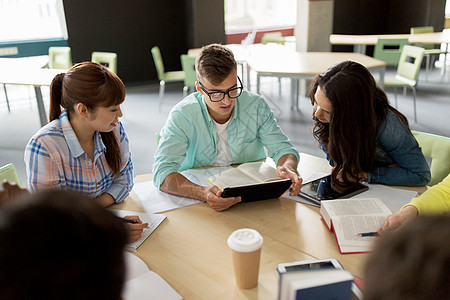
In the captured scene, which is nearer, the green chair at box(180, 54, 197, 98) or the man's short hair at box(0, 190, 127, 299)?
the man's short hair at box(0, 190, 127, 299)

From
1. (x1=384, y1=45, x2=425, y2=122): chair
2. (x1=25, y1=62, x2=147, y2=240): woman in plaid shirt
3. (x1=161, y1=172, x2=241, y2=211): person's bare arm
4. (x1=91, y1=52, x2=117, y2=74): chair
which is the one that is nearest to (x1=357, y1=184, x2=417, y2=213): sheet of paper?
(x1=161, y1=172, x2=241, y2=211): person's bare arm

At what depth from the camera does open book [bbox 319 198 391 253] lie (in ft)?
4.00

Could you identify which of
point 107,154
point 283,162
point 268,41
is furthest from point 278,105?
point 107,154

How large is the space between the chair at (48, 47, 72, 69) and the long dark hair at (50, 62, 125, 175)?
378 centimetres

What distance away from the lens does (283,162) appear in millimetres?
1836

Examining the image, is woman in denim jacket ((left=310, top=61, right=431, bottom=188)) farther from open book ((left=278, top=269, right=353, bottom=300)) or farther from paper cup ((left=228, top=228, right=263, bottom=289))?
open book ((left=278, top=269, right=353, bottom=300))

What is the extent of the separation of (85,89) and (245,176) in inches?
28.4

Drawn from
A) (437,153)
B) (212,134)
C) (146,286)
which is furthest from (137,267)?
(437,153)

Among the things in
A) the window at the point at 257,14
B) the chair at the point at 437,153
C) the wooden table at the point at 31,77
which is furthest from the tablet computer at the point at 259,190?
the window at the point at 257,14

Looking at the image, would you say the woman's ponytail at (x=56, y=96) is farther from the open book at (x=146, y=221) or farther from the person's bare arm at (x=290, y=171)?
the person's bare arm at (x=290, y=171)

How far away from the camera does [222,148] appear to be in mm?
1942

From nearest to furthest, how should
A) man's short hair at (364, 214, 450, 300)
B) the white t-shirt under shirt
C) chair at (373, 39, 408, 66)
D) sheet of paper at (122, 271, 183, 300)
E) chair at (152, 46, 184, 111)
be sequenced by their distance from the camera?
man's short hair at (364, 214, 450, 300)
sheet of paper at (122, 271, 183, 300)
the white t-shirt under shirt
chair at (152, 46, 184, 111)
chair at (373, 39, 408, 66)

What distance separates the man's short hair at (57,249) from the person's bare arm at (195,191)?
0.96 m

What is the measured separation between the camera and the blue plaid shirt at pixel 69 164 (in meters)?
1.43
